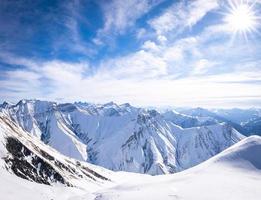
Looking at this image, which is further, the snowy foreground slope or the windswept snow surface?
the snowy foreground slope

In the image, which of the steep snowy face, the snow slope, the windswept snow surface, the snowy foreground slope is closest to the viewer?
the snow slope

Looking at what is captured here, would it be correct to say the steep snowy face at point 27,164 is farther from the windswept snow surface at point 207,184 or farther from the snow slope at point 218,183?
the snow slope at point 218,183

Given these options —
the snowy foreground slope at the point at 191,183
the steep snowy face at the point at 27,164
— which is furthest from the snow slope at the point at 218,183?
the steep snowy face at the point at 27,164

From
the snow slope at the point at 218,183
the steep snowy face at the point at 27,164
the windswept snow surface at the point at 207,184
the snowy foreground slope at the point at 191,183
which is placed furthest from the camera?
the steep snowy face at the point at 27,164

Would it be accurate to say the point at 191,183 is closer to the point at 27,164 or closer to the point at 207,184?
the point at 207,184

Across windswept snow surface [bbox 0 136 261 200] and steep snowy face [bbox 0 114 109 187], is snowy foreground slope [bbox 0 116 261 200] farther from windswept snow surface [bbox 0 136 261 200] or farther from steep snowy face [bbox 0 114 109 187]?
steep snowy face [bbox 0 114 109 187]

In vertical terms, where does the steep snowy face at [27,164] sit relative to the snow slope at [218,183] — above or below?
below

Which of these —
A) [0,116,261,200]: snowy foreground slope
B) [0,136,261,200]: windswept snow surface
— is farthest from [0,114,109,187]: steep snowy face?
[0,136,261,200]: windswept snow surface

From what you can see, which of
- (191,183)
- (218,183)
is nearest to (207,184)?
(218,183)

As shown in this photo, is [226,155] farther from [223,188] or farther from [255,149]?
[223,188]

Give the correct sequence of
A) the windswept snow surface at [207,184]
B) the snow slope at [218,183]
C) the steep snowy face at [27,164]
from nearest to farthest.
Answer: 1. the snow slope at [218,183]
2. the windswept snow surface at [207,184]
3. the steep snowy face at [27,164]

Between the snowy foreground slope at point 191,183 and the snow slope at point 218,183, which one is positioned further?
the snowy foreground slope at point 191,183
